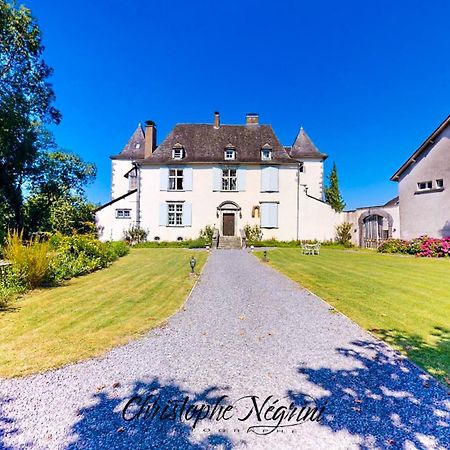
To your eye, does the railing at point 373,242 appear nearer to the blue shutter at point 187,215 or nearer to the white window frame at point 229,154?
the white window frame at point 229,154

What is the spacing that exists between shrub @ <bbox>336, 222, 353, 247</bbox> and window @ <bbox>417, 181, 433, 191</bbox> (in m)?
5.33

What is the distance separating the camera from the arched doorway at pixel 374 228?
19513 millimetres

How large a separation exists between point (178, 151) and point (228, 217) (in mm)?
6547

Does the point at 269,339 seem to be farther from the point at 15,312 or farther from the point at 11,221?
the point at 11,221

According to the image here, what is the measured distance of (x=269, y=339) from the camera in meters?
4.21

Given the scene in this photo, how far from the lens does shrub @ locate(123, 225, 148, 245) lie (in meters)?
22.3

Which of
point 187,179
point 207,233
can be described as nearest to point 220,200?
point 207,233

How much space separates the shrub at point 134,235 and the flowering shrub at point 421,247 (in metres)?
16.5

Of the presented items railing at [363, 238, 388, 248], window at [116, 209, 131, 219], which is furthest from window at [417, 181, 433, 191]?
window at [116, 209, 131, 219]

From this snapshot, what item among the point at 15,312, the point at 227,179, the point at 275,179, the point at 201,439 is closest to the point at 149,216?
the point at 227,179

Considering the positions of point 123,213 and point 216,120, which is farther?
point 216,120

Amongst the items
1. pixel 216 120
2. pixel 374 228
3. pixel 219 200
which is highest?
pixel 216 120

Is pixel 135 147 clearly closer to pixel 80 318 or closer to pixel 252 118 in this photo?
pixel 252 118

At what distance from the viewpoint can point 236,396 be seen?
2.81 meters
